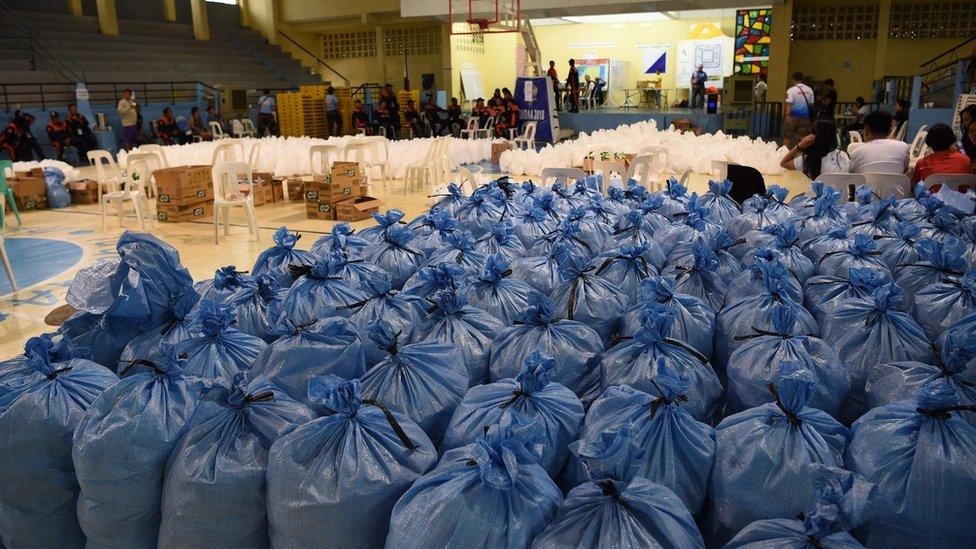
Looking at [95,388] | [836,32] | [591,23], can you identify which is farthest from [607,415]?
[591,23]

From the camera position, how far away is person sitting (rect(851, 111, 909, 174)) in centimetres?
466

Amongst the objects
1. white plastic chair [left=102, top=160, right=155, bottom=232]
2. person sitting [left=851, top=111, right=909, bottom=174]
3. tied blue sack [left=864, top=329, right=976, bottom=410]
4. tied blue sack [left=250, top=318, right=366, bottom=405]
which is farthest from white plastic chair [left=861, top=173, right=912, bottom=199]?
white plastic chair [left=102, top=160, right=155, bottom=232]

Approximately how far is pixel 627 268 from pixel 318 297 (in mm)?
1106

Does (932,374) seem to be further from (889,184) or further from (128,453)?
(889,184)

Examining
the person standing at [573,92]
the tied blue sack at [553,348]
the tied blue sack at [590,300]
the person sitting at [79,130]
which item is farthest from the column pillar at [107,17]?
the tied blue sack at [553,348]

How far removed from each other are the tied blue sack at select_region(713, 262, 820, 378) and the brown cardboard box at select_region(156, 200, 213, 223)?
706cm

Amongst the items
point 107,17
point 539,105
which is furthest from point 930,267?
point 107,17

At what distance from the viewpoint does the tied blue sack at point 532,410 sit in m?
Result: 1.44

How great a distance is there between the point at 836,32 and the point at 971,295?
18.0 m

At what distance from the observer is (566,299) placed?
2225 mm

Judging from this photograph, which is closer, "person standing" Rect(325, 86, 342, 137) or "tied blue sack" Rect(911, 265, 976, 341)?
"tied blue sack" Rect(911, 265, 976, 341)

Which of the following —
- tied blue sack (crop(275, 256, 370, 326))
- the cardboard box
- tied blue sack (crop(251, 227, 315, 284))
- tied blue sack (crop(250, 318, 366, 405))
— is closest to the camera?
tied blue sack (crop(250, 318, 366, 405))

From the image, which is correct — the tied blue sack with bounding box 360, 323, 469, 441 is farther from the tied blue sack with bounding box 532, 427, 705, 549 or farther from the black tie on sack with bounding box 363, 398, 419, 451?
the tied blue sack with bounding box 532, 427, 705, 549

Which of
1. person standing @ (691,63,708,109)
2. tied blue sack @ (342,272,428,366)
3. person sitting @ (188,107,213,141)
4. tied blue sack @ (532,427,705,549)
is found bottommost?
tied blue sack @ (532,427,705,549)
